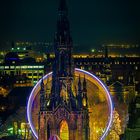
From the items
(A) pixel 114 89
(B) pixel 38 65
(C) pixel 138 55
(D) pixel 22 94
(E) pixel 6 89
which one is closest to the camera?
(A) pixel 114 89

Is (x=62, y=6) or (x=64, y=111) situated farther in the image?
(x=62, y=6)

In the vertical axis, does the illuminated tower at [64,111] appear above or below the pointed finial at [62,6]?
below

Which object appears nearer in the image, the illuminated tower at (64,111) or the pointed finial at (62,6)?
the illuminated tower at (64,111)

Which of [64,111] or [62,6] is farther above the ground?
[62,6]

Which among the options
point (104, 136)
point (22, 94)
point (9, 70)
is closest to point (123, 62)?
point (9, 70)

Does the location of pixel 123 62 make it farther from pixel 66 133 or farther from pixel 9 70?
pixel 66 133

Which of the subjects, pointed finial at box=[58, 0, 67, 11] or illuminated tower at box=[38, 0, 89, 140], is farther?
pointed finial at box=[58, 0, 67, 11]

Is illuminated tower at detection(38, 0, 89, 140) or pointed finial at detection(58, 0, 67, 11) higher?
pointed finial at detection(58, 0, 67, 11)

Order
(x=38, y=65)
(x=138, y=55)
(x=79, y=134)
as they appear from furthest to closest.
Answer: (x=138, y=55)
(x=38, y=65)
(x=79, y=134)

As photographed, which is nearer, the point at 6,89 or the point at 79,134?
the point at 79,134

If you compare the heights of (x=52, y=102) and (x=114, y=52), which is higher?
(x=114, y=52)

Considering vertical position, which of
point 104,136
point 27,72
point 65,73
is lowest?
point 104,136
